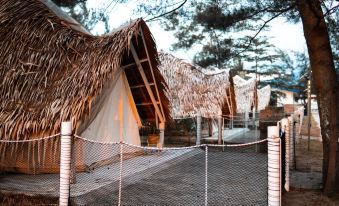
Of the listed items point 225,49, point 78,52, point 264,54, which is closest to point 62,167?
point 78,52

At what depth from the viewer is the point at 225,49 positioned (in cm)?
899

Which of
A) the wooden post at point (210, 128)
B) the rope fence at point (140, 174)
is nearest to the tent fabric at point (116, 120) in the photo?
the rope fence at point (140, 174)

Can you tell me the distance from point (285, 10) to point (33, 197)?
5.77 m

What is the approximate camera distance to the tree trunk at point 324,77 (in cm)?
730

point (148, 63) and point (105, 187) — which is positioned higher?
point (148, 63)

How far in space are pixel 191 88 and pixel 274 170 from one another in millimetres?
14430

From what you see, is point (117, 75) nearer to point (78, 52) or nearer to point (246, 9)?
point (78, 52)

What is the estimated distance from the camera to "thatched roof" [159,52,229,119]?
18.3 m

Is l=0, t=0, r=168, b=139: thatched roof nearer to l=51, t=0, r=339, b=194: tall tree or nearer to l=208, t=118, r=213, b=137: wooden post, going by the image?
l=51, t=0, r=339, b=194: tall tree

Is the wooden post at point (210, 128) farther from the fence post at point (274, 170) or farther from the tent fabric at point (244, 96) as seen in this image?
the fence post at point (274, 170)

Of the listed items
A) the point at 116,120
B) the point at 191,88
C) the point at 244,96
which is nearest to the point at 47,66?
the point at 116,120

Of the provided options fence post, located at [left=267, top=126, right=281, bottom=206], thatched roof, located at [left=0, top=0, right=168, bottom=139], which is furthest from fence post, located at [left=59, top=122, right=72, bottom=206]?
fence post, located at [left=267, top=126, right=281, bottom=206]

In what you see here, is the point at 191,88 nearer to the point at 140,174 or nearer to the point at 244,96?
the point at 244,96

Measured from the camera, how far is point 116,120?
35.7ft
